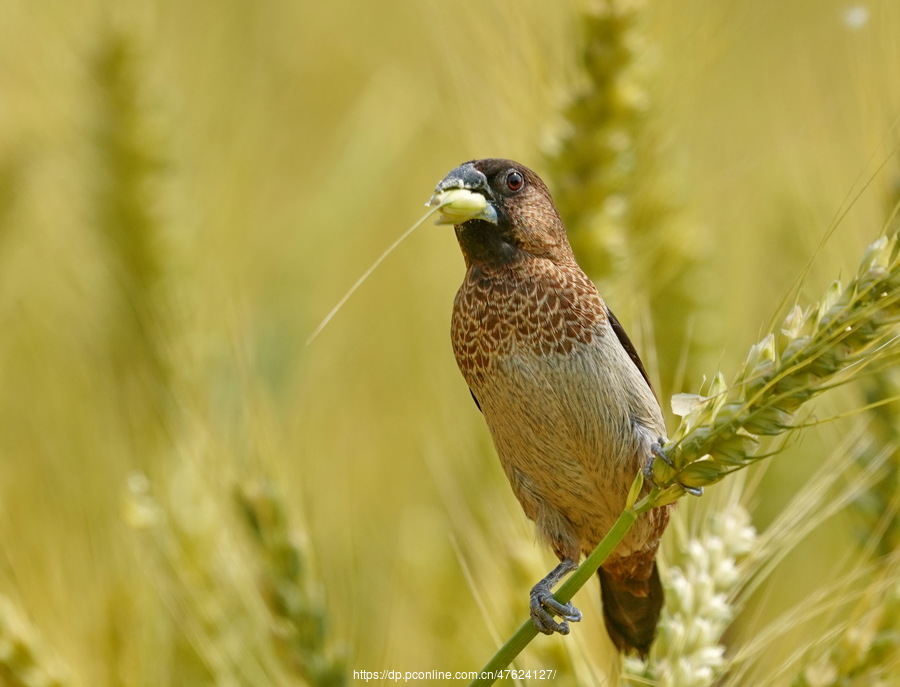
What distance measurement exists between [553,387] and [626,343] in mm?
255

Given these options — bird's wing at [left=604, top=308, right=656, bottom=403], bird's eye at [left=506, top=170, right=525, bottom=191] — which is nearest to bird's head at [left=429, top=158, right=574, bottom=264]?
bird's eye at [left=506, top=170, right=525, bottom=191]

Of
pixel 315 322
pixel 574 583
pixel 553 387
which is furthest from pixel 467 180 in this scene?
pixel 315 322

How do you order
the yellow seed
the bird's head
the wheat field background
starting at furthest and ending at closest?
the wheat field background
the bird's head
the yellow seed

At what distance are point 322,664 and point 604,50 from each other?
5.81 feet

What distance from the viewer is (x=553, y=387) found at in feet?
7.61

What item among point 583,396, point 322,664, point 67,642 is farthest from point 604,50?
point 67,642

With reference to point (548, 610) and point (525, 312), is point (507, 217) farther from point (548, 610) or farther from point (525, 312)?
point (548, 610)

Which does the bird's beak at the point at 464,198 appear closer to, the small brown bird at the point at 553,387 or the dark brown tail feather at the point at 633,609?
the small brown bird at the point at 553,387

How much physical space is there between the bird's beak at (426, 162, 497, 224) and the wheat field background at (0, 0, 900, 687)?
2.10ft

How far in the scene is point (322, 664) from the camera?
2576 millimetres

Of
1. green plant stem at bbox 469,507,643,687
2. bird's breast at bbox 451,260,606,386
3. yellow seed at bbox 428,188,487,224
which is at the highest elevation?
yellow seed at bbox 428,188,487,224

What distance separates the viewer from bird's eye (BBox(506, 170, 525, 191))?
234 centimetres

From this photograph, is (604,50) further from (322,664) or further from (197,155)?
(197,155)

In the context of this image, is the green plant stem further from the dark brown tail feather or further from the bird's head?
the bird's head
